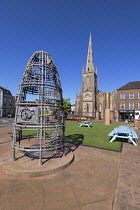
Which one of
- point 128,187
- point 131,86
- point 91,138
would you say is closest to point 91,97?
point 131,86

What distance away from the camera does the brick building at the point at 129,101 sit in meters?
37.4

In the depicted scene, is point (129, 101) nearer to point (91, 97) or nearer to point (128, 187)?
point (91, 97)

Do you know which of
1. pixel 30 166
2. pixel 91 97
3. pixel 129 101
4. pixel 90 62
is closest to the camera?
pixel 30 166

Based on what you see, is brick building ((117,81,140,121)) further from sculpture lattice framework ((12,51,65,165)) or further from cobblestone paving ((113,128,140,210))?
sculpture lattice framework ((12,51,65,165))

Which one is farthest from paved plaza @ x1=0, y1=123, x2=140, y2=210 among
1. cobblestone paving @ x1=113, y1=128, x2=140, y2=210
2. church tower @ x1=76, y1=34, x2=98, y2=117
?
church tower @ x1=76, y1=34, x2=98, y2=117

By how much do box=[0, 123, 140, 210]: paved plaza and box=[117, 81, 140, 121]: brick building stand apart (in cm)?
3696

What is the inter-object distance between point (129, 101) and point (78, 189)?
132 ft

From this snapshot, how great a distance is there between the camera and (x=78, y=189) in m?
3.55

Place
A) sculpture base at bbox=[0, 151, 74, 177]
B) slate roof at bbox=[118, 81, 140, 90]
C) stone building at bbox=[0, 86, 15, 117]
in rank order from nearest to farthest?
sculpture base at bbox=[0, 151, 74, 177], slate roof at bbox=[118, 81, 140, 90], stone building at bbox=[0, 86, 15, 117]

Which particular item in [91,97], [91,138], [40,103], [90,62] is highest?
[90,62]

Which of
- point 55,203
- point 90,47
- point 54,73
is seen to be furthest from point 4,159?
point 90,47

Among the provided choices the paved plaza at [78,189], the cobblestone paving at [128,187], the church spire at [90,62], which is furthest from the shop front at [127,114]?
the paved plaza at [78,189]

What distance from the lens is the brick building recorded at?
3741cm

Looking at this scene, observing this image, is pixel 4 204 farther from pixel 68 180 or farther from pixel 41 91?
pixel 41 91
